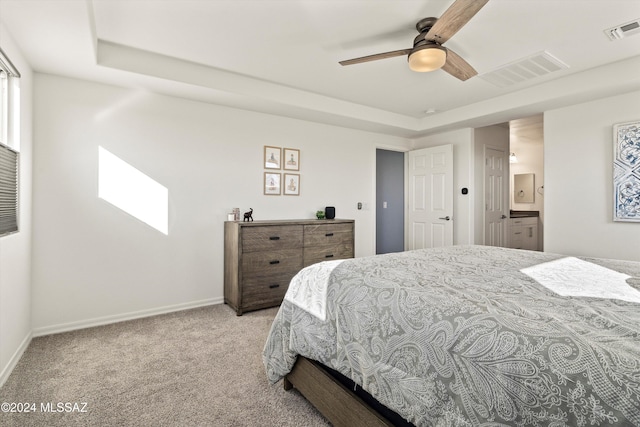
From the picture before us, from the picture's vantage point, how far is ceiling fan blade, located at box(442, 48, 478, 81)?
88.8 inches

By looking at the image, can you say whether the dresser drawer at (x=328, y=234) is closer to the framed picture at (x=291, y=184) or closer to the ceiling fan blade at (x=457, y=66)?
the framed picture at (x=291, y=184)

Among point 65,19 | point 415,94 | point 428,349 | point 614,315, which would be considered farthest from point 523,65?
point 65,19

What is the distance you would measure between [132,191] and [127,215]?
0.24 meters

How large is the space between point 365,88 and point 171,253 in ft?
9.20

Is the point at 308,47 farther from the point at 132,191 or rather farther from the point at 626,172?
the point at 626,172

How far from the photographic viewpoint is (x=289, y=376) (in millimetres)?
1792

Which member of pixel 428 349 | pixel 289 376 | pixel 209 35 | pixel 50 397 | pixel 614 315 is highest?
pixel 209 35

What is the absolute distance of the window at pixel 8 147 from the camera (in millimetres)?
2002

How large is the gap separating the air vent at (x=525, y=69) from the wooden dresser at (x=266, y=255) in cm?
234

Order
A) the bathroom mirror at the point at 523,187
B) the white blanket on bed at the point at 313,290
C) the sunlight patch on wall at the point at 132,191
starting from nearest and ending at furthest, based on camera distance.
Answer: the white blanket on bed at the point at 313,290
the sunlight patch on wall at the point at 132,191
the bathroom mirror at the point at 523,187

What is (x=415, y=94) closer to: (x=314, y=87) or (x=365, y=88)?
(x=365, y=88)

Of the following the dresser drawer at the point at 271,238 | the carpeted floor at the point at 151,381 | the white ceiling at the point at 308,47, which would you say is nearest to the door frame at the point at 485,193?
the white ceiling at the point at 308,47

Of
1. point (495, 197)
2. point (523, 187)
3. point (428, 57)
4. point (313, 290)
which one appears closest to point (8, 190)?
point (313, 290)

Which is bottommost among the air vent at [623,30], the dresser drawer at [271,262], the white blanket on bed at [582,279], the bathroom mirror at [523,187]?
the dresser drawer at [271,262]
